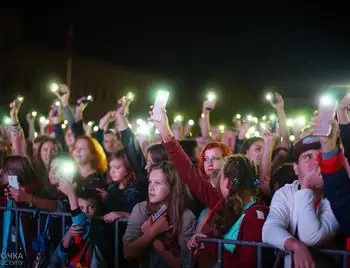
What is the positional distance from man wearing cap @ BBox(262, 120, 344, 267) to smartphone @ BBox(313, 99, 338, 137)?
4cm

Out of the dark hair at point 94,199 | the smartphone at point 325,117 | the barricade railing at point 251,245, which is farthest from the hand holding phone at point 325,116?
the dark hair at point 94,199

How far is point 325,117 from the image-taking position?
4.08 m

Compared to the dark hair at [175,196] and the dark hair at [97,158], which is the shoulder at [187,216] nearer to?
the dark hair at [175,196]

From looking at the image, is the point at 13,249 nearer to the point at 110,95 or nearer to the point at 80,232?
the point at 80,232

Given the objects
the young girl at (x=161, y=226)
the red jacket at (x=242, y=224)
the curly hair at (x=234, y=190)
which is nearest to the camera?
the red jacket at (x=242, y=224)

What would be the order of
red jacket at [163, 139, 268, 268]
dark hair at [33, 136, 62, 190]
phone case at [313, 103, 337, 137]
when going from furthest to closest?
dark hair at [33, 136, 62, 190]
red jacket at [163, 139, 268, 268]
phone case at [313, 103, 337, 137]

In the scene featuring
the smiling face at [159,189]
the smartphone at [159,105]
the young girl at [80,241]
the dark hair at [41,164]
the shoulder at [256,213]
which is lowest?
the young girl at [80,241]

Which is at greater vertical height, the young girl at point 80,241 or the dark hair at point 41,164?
the dark hair at point 41,164

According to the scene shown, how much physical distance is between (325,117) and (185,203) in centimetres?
167

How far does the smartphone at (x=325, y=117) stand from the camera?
160 inches

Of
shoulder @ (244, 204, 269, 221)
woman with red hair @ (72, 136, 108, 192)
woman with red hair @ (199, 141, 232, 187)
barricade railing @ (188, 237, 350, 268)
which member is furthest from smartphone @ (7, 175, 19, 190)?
shoulder @ (244, 204, 269, 221)

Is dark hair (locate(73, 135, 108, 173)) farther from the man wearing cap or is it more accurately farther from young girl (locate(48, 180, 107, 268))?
the man wearing cap

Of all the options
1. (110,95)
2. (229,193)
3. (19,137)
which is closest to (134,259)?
(229,193)

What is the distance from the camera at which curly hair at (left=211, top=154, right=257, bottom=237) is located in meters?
4.85
